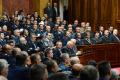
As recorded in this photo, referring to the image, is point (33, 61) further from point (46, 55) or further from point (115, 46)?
point (115, 46)

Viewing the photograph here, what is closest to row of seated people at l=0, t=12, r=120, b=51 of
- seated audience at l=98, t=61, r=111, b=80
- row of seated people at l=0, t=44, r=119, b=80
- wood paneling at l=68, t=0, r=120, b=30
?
wood paneling at l=68, t=0, r=120, b=30

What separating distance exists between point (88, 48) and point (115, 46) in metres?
1.07

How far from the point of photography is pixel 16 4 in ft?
57.2

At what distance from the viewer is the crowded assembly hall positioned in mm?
5023

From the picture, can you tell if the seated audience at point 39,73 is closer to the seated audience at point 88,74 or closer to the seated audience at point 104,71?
the seated audience at point 88,74

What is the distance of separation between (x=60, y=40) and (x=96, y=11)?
152 inches

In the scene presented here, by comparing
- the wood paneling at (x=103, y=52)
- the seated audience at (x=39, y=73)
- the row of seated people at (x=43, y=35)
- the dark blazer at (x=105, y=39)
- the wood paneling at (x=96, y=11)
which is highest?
the wood paneling at (x=96, y=11)

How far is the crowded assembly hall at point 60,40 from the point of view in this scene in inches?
198

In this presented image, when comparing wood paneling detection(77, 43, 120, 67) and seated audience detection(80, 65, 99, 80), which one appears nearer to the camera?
seated audience detection(80, 65, 99, 80)

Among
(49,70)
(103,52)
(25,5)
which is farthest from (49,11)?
(49,70)

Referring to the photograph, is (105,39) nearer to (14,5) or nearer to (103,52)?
(103,52)

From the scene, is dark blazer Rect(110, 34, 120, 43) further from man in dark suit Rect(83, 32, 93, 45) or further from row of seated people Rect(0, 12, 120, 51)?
man in dark suit Rect(83, 32, 93, 45)

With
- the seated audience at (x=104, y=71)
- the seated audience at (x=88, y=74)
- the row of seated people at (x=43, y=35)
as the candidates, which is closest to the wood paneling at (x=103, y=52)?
the row of seated people at (x=43, y=35)

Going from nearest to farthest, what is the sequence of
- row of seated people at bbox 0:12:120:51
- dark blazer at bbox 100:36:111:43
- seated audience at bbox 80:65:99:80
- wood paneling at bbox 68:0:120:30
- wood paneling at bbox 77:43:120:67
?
1. seated audience at bbox 80:65:99:80
2. wood paneling at bbox 77:43:120:67
3. row of seated people at bbox 0:12:120:51
4. dark blazer at bbox 100:36:111:43
5. wood paneling at bbox 68:0:120:30
